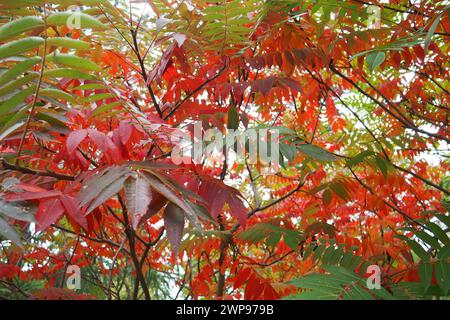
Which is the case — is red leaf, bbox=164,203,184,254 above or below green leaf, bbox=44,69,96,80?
below

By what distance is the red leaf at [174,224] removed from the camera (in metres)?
1.11

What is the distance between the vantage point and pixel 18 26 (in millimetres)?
1243

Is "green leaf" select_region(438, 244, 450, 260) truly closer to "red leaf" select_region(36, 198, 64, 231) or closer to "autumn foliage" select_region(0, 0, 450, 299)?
"autumn foliage" select_region(0, 0, 450, 299)

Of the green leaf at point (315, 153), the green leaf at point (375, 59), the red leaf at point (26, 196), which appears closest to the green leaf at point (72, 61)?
the red leaf at point (26, 196)

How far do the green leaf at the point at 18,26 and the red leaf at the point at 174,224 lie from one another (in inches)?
29.0

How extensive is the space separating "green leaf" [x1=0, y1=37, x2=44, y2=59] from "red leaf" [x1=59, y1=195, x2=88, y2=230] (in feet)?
1.61

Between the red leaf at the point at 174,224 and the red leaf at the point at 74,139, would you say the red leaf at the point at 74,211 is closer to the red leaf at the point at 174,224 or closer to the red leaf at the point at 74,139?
the red leaf at the point at 74,139

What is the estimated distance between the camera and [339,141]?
133 inches

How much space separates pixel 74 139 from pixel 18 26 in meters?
0.42

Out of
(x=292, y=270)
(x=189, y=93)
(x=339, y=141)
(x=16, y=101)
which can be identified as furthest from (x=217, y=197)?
(x=292, y=270)

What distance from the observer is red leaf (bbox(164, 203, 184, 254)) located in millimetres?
1107

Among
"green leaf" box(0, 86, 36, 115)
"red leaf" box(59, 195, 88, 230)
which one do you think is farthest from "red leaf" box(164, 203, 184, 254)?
"green leaf" box(0, 86, 36, 115)

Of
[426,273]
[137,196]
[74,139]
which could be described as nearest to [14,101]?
[74,139]
